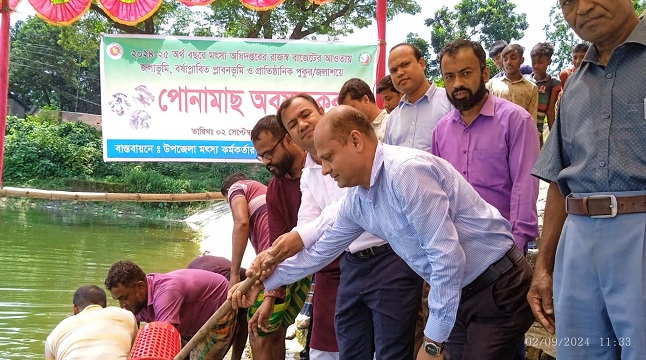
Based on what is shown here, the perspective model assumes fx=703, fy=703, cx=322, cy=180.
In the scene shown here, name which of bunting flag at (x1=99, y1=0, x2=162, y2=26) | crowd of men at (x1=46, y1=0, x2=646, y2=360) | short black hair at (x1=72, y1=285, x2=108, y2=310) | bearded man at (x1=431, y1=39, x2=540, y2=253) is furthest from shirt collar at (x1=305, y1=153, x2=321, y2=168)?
bunting flag at (x1=99, y1=0, x2=162, y2=26)

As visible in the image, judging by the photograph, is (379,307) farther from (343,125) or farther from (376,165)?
(343,125)

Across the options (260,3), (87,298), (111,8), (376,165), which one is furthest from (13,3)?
(376,165)

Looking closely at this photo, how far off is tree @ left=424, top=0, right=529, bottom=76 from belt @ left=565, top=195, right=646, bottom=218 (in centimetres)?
3559

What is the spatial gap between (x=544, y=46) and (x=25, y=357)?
4.93 metres

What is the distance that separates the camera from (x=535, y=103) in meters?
5.46

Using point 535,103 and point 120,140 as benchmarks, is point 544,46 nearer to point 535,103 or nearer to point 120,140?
point 535,103

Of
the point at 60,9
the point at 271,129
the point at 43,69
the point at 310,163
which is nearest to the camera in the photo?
the point at 310,163

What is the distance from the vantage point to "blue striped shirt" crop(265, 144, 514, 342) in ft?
7.39

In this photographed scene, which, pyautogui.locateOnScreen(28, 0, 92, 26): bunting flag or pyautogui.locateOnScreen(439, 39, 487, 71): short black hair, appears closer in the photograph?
pyautogui.locateOnScreen(439, 39, 487, 71): short black hair

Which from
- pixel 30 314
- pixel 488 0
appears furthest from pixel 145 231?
pixel 488 0

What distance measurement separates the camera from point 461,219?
243cm

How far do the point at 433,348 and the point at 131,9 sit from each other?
5091 millimetres
